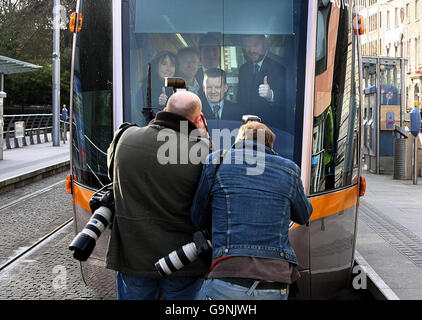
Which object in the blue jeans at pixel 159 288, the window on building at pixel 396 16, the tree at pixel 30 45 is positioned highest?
the window on building at pixel 396 16

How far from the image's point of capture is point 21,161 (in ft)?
61.4

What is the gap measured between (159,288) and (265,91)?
2.15 meters

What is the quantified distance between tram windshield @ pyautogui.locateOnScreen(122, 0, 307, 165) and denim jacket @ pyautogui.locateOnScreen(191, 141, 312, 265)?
1.88m

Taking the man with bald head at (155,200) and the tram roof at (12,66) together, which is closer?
the man with bald head at (155,200)

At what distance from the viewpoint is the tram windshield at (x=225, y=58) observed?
5070 millimetres

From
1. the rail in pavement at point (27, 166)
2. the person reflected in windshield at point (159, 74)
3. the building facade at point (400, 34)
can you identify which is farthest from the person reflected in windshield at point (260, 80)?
the building facade at point (400, 34)

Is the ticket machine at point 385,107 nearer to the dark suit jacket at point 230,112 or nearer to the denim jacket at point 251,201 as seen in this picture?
the dark suit jacket at point 230,112

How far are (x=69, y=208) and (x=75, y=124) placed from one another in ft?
19.1

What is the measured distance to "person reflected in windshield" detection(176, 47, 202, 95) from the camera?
5207mm

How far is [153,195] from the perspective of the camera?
132 inches

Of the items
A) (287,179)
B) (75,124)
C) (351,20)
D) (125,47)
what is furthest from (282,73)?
(287,179)

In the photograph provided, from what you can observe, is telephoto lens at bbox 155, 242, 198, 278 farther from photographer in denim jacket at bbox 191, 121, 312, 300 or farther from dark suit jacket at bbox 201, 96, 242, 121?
dark suit jacket at bbox 201, 96, 242, 121

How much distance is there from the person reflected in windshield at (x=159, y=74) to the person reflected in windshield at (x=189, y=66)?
0.06 m

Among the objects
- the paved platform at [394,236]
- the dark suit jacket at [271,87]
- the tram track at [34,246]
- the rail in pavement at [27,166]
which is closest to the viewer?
the dark suit jacket at [271,87]
